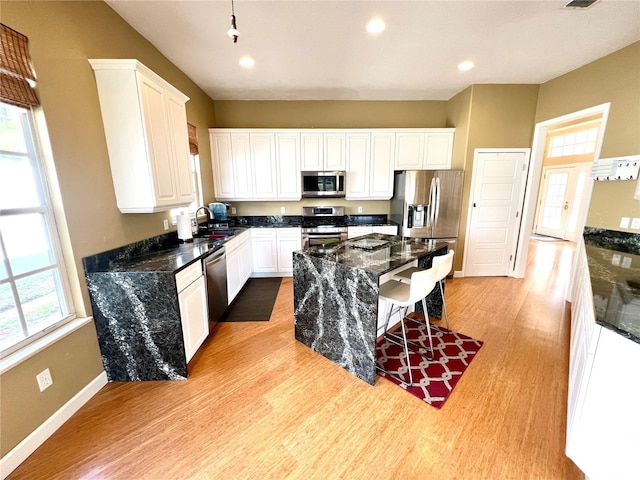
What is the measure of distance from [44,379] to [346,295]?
2025 millimetres

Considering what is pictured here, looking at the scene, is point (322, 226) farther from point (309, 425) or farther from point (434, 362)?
point (309, 425)

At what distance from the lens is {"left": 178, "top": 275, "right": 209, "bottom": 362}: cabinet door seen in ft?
6.63

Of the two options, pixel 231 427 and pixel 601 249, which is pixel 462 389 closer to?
pixel 231 427

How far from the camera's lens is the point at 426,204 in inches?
157

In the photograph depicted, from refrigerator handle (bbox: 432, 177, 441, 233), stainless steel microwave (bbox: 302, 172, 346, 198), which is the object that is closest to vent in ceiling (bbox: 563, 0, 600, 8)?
refrigerator handle (bbox: 432, 177, 441, 233)

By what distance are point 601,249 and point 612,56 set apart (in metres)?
2.19

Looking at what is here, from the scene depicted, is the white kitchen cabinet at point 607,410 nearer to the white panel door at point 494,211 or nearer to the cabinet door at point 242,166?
the white panel door at point 494,211

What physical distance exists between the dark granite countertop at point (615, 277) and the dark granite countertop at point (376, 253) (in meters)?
1.08

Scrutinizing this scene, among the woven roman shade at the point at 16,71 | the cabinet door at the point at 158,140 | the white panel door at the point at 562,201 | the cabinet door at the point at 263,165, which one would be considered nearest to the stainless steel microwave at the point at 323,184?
the cabinet door at the point at 263,165

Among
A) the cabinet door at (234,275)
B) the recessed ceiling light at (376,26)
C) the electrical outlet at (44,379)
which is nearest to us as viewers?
the electrical outlet at (44,379)

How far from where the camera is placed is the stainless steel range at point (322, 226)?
4191 mm

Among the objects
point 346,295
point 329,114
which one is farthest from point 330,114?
point 346,295

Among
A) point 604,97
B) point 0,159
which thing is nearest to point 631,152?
point 604,97

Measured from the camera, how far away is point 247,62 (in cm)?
299
